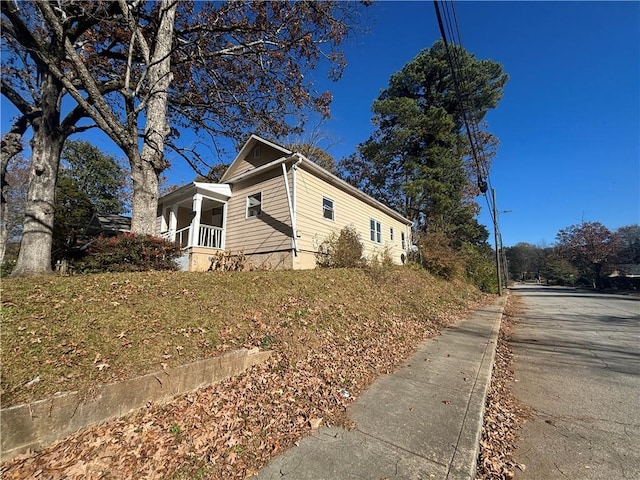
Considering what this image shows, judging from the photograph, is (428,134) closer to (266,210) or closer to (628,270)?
(266,210)

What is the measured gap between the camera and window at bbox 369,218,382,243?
49.2 feet

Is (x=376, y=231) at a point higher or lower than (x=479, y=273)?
higher

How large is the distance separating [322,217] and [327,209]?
2.17 ft

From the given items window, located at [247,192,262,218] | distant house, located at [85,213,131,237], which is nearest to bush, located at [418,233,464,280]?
window, located at [247,192,262,218]

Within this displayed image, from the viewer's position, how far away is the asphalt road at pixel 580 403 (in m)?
2.46

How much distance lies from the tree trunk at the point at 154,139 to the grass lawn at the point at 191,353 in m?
2.96

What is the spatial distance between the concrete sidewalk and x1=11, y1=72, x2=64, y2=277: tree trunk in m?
6.91

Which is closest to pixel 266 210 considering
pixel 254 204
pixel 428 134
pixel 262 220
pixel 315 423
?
pixel 262 220

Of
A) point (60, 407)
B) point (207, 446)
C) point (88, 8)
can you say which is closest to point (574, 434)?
point (207, 446)

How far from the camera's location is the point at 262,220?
10.6m

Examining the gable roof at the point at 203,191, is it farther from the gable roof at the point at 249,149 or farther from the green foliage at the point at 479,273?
the green foliage at the point at 479,273

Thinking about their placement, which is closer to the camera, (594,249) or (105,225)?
(105,225)

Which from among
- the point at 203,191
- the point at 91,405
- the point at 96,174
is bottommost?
the point at 91,405

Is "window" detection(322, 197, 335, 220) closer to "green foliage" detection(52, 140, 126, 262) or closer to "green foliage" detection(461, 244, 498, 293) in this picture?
"green foliage" detection(461, 244, 498, 293)
